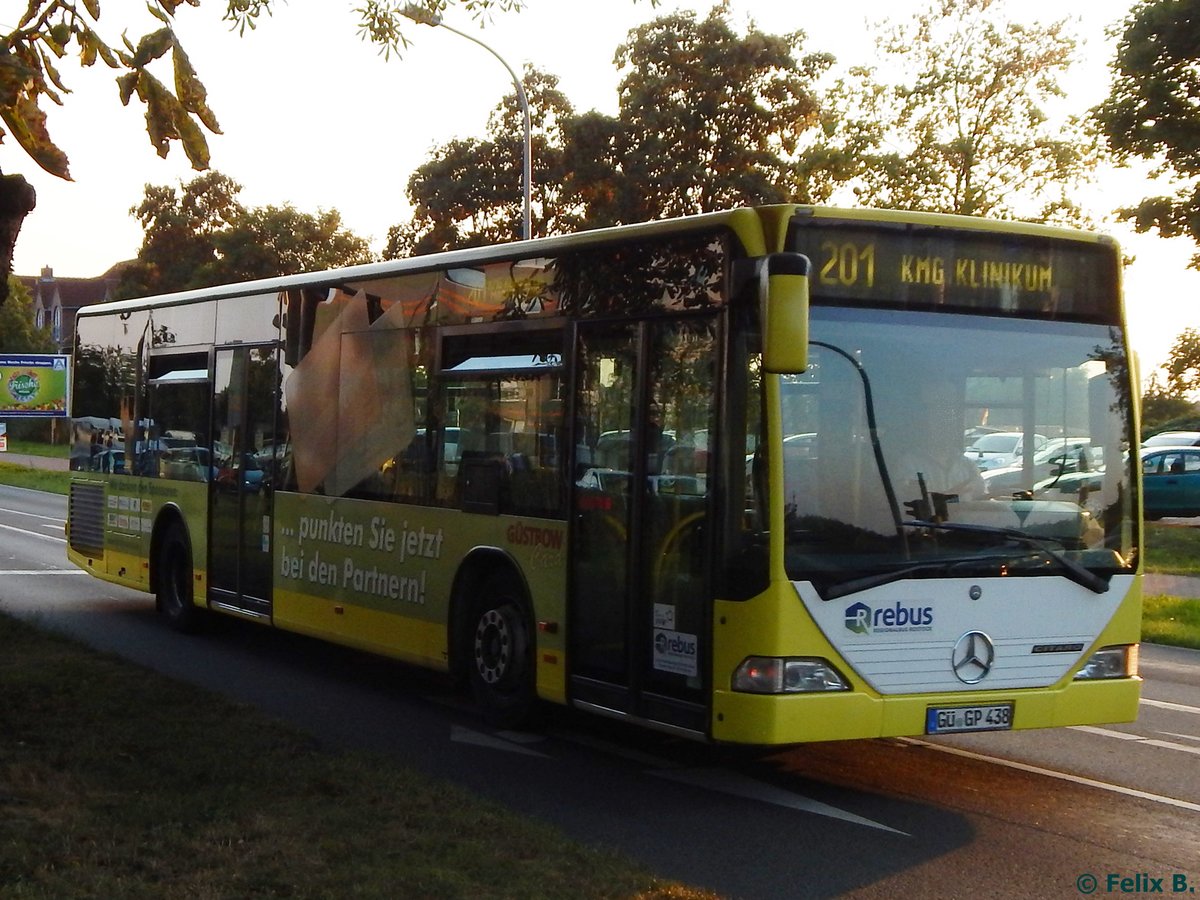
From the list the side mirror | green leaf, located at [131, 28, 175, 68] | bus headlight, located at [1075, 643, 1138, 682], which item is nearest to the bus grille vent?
green leaf, located at [131, 28, 175, 68]

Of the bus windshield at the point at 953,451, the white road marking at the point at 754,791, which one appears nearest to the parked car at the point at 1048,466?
the bus windshield at the point at 953,451

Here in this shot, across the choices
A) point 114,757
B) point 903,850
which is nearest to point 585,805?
point 903,850

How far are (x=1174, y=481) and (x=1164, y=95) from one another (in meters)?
9.28

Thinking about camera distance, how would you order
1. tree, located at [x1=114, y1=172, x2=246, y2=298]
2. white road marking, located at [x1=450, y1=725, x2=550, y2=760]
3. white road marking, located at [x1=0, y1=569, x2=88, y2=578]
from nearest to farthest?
1. white road marking, located at [x1=450, y1=725, x2=550, y2=760]
2. white road marking, located at [x1=0, y1=569, x2=88, y2=578]
3. tree, located at [x1=114, y1=172, x2=246, y2=298]

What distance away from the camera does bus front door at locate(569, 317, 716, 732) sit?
7895mm

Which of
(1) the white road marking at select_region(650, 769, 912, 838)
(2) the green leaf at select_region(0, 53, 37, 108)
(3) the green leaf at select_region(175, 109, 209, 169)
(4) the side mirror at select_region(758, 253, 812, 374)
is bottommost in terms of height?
(1) the white road marking at select_region(650, 769, 912, 838)

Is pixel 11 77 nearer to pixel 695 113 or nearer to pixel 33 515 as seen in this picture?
pixel 33 515

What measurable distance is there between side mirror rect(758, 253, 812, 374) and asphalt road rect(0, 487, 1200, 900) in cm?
214

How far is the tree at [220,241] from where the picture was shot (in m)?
69.0

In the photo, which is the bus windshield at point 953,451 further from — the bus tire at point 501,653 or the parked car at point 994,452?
the bus tire at point 501,653

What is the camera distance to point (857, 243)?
7770mm

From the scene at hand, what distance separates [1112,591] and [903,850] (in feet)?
6.57

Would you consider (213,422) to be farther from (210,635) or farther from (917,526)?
(917,526)

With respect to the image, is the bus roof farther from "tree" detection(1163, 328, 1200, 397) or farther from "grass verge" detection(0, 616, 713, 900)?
"tree" detection(1163, 328, 1200, 397)
